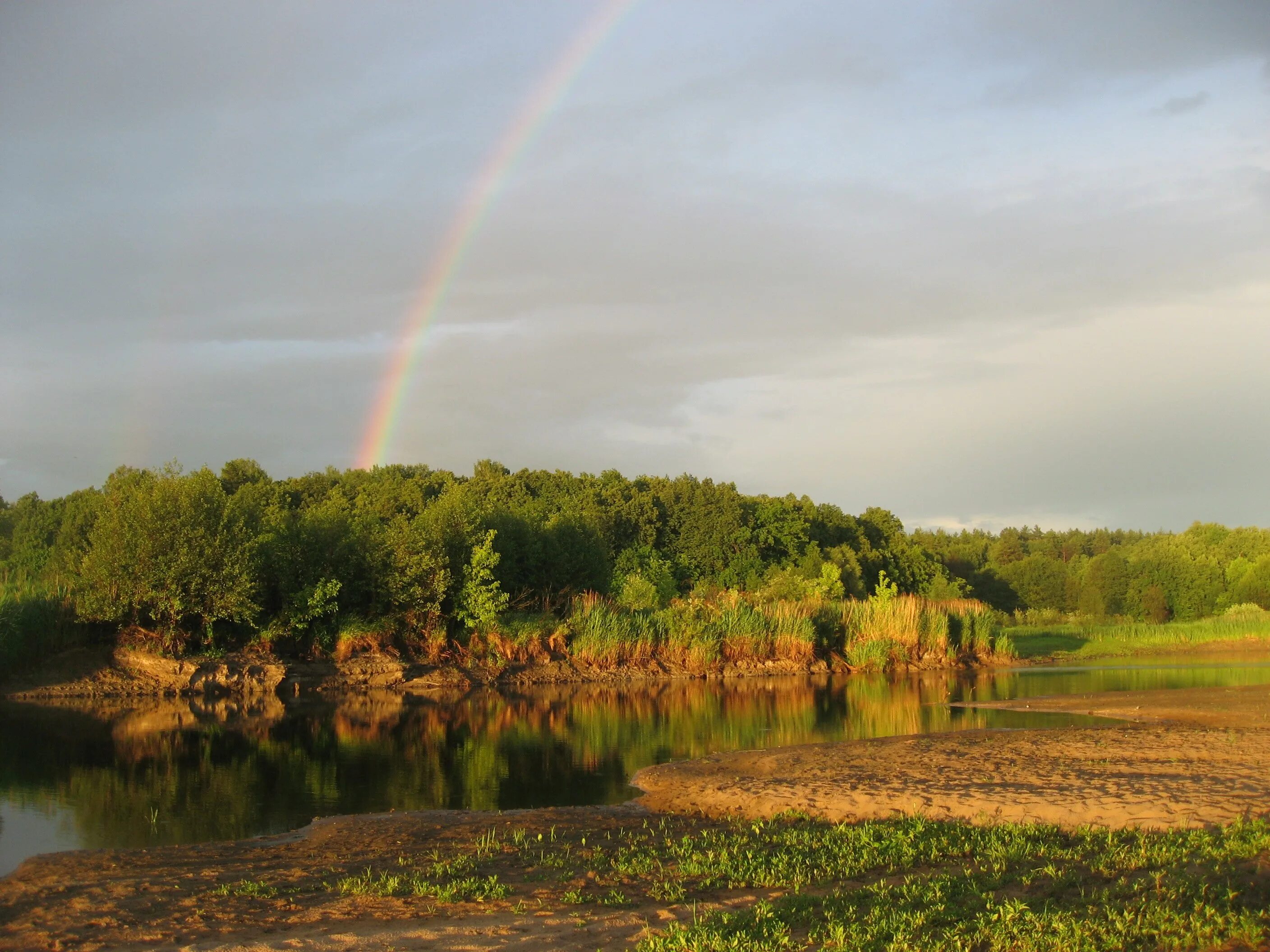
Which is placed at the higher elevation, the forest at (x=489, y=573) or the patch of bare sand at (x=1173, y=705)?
the forest at (x=489, y=573)

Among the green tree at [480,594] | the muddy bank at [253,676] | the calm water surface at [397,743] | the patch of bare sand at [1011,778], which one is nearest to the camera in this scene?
the patch of bare sand at [1011,778]

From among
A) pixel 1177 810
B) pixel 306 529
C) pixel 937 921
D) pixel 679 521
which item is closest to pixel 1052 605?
pixel 679 521

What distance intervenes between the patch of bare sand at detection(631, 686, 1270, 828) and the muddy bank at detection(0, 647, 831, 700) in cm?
1946

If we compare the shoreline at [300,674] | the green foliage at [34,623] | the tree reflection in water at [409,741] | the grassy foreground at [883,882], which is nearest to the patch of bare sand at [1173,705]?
the tree reflection in water at [409,741]

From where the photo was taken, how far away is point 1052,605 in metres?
84.1

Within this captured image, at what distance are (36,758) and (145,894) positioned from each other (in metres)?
12.9

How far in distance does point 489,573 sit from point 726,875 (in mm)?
30337

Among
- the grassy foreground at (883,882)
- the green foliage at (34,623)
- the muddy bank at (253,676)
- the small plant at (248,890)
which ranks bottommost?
the muddy bank at (253,676)

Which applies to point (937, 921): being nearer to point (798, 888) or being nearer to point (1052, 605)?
point (798, 888)

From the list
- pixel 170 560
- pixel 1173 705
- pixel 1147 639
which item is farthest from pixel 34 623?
pixel 1147 639

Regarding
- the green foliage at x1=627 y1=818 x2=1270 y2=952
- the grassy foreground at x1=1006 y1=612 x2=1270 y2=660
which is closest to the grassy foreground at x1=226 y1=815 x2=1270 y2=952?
the green foliage at x1=627 y1=818 x2=1270 y2=952

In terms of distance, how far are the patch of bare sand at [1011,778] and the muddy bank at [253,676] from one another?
19.5 meters

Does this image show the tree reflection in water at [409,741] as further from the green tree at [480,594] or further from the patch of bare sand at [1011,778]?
the green tree at [480,594]

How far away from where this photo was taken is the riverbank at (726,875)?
25.2ft
